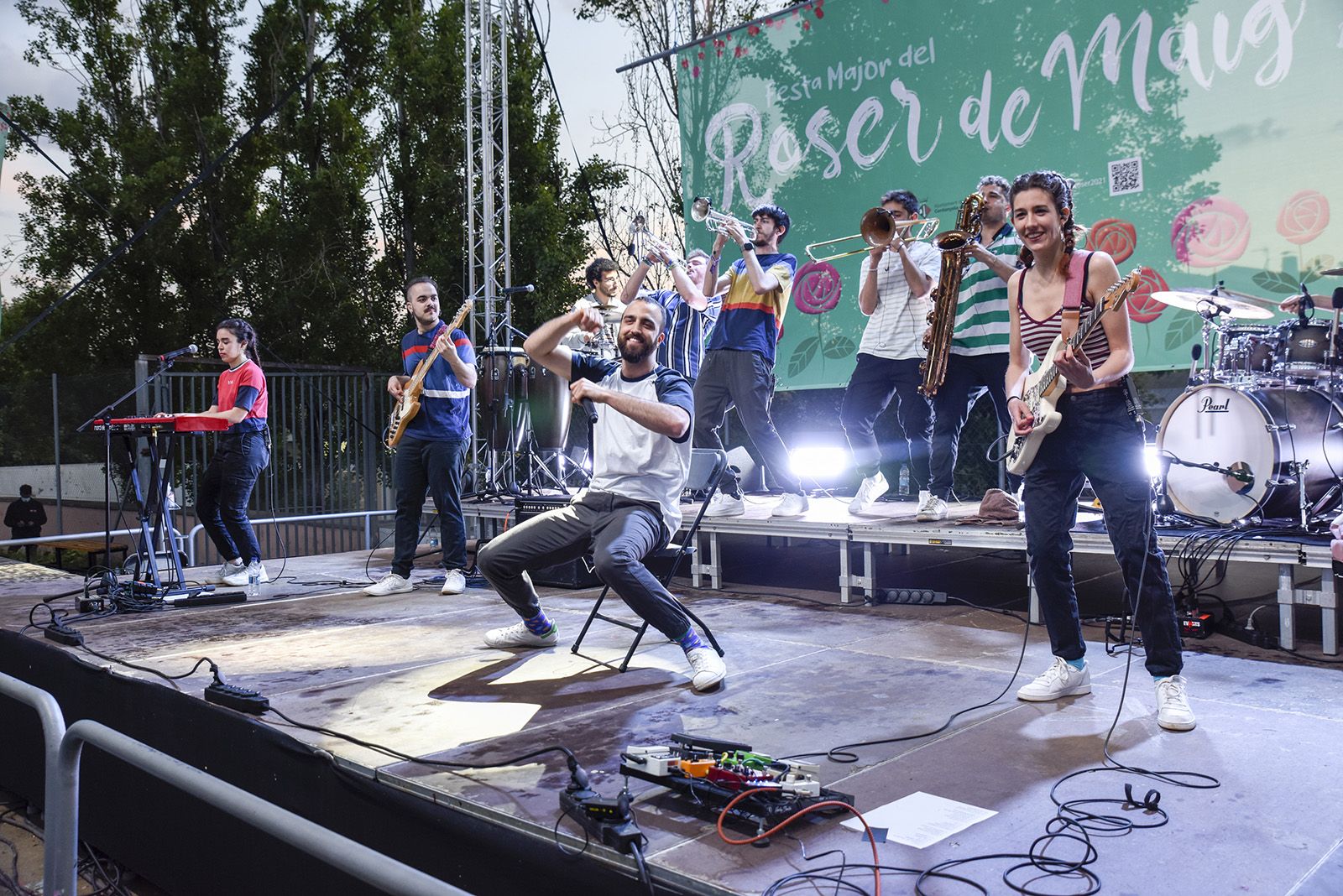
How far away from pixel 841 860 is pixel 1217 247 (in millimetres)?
5659

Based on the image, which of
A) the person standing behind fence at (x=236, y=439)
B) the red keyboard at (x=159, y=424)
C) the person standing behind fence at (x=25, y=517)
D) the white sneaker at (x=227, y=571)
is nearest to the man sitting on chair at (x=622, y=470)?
the red keyboard at (x=159, y=424)

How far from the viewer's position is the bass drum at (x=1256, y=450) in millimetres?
4641

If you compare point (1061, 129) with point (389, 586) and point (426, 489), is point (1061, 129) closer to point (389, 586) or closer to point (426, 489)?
point (426, 489)

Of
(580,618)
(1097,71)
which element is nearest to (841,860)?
(580,618)

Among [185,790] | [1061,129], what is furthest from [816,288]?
[185,790]

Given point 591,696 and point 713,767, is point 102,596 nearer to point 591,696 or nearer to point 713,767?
point 591,696

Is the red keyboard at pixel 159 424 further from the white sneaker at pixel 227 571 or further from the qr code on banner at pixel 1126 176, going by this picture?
the qr code on banner at pixel 1126 176

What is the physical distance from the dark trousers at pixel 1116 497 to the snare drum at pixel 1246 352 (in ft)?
7.70

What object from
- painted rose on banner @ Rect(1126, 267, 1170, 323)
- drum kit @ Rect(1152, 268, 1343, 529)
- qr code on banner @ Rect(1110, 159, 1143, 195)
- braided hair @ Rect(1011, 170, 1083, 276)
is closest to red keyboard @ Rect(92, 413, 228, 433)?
braided hair @ Rect(1011, 170, 1083, 276)

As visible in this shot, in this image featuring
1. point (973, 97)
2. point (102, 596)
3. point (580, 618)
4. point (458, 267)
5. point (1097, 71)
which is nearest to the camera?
point (580, 618)

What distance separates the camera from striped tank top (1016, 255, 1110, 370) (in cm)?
326

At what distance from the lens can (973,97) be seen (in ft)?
24.6

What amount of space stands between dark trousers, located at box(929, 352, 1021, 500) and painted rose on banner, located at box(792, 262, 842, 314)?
252 centimetres

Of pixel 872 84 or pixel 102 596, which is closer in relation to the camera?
pixel 102 596
